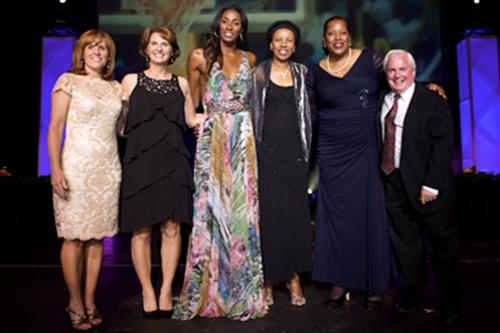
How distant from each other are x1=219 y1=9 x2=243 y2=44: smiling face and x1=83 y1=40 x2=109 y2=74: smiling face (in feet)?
2.22

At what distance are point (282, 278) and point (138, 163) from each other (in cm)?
108

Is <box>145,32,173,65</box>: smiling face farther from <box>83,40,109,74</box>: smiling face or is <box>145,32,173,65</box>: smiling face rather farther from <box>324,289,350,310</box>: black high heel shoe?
<box>324,289,350,310</box>: black high heel shoe

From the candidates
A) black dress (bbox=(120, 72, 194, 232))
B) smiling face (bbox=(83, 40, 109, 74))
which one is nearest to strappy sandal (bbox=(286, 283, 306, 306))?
black dress (bbox=(120, 72, 194, 232))

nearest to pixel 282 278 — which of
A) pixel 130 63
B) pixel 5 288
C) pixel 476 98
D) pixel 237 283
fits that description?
pixel 237 283

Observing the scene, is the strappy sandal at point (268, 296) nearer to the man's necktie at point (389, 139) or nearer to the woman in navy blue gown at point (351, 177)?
the woman in navy blue gown at point (351, 177)

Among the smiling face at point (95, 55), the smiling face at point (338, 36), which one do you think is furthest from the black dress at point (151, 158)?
the smiling face at point (338, 36)

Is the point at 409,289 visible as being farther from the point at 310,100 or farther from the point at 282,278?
the point at 310,100

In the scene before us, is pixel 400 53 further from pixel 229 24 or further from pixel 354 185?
pixel 229 24

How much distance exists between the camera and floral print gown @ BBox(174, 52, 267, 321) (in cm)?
234

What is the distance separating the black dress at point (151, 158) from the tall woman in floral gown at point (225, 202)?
18 cm

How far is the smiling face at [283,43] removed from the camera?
2.48m

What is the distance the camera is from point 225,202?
2.39 metres

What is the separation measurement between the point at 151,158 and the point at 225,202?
49 centimetres

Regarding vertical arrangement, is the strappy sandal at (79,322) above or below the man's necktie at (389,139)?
below
